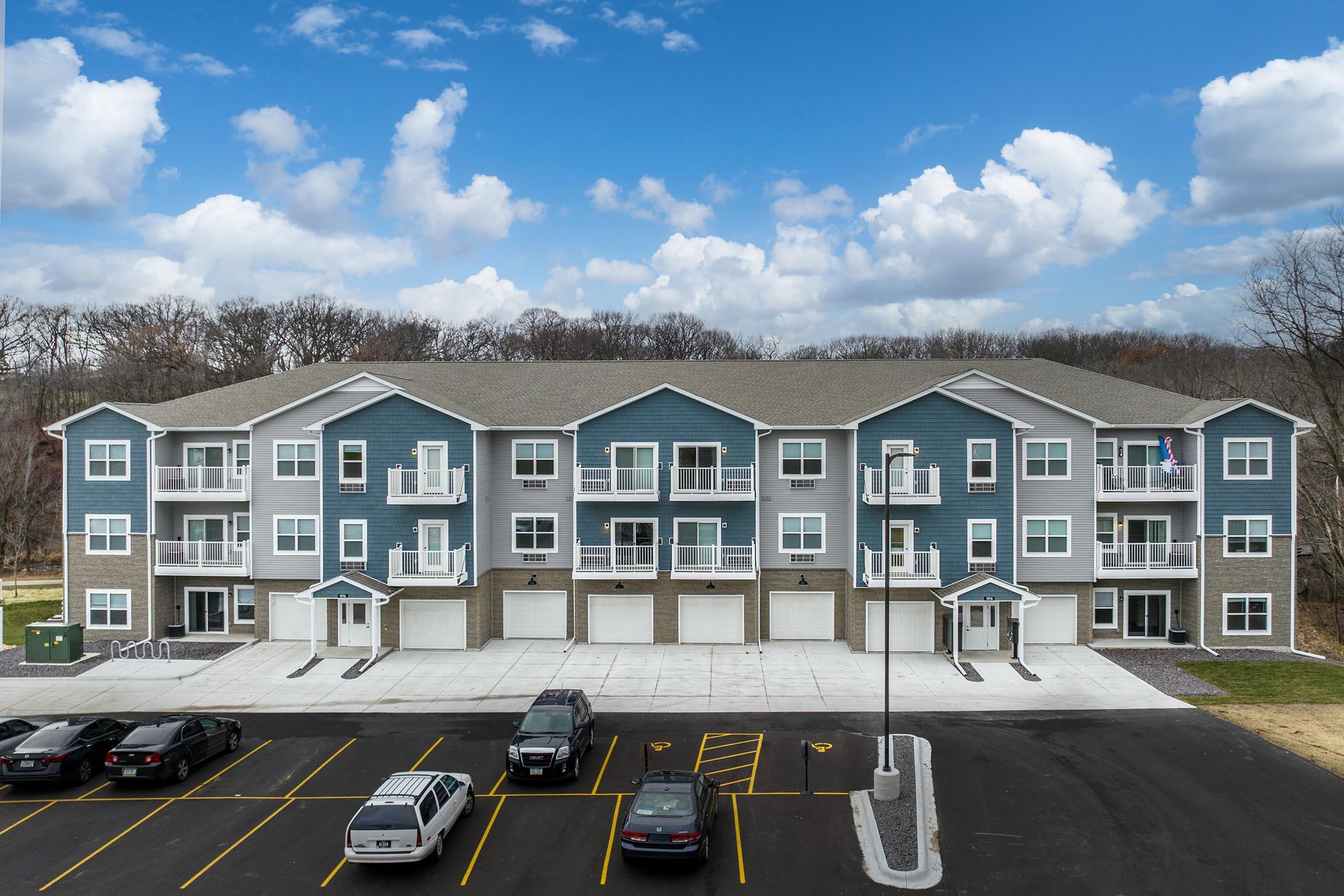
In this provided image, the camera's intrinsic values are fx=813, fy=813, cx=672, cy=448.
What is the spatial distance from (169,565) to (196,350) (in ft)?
150

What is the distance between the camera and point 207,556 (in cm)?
3073

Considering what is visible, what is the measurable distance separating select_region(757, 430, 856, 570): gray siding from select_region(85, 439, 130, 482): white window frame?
2390 cm

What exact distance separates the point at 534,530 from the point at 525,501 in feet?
3.90

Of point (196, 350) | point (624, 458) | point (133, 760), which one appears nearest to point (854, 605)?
point (624, 458)

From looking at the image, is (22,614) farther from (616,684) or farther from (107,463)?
(616,684)

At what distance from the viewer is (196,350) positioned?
6888 centimetres

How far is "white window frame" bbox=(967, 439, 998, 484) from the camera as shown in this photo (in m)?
29.0

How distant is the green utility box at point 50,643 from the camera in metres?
28.2

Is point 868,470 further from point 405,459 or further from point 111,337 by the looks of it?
point 111,337

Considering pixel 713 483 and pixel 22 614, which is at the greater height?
pixel 713 483

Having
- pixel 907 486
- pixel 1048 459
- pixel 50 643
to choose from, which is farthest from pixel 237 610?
pixel 1048 459

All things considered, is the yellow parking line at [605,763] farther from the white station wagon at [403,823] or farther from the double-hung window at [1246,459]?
the double-hung window at [1246,459]

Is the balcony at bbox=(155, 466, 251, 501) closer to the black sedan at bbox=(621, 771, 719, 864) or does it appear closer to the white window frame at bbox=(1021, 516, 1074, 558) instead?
the black sedan at bbox=(621, 771, 719, 864)

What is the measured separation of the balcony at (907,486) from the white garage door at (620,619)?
9.07 m
